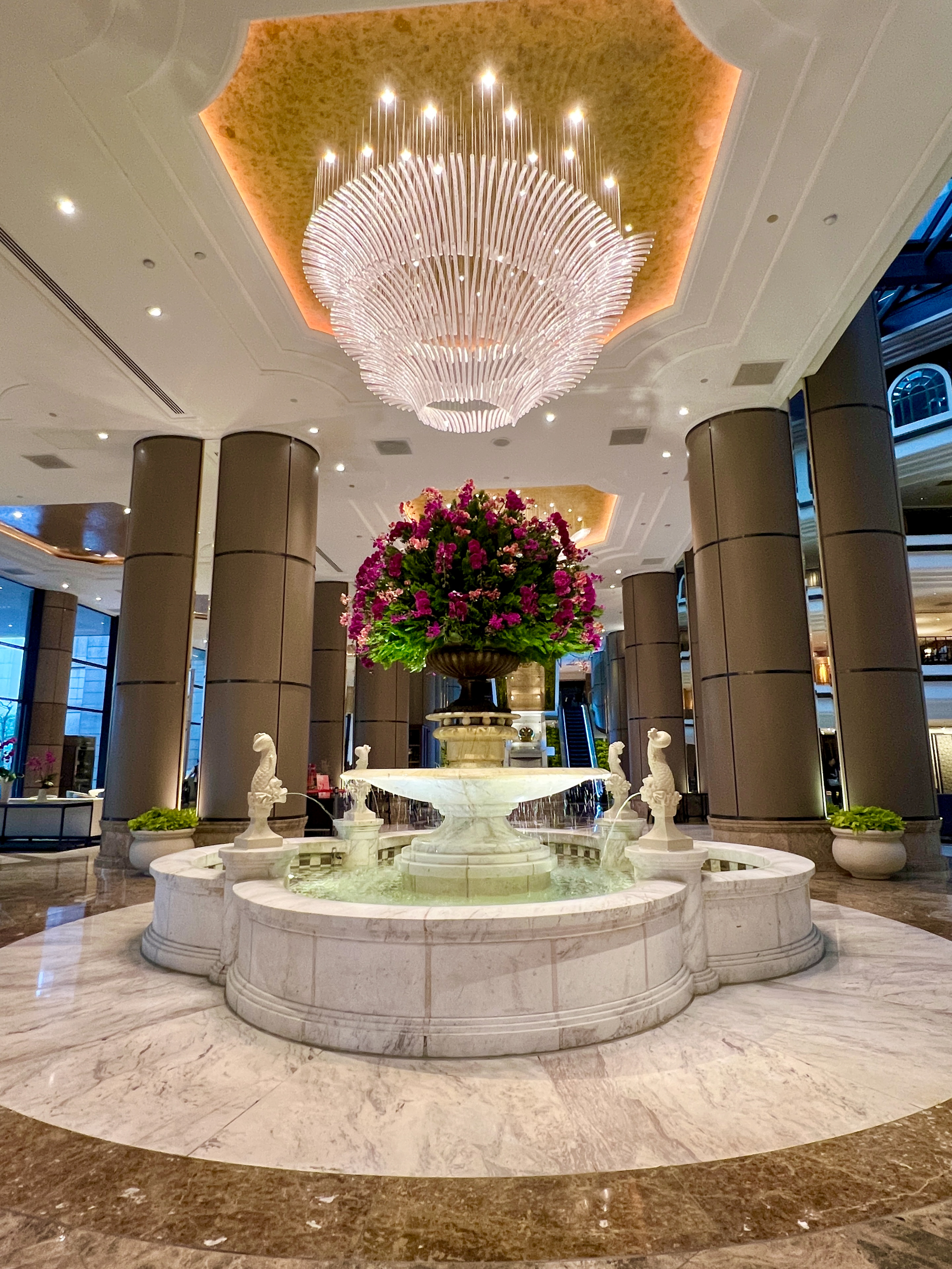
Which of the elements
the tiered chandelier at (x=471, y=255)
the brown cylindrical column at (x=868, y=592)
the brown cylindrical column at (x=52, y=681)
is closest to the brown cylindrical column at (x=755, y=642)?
the brown cylindrical column at (x=868, y=592)

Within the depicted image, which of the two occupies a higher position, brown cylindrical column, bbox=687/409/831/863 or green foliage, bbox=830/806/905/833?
brown cylindrical column, bbox=687/409/831/863

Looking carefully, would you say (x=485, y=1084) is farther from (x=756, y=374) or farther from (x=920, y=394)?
(x=920, y=394)

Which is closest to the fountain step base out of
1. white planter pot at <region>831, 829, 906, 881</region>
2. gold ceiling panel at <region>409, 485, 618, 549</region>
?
white planter pot at <region>831, 829, 906, 881</region>

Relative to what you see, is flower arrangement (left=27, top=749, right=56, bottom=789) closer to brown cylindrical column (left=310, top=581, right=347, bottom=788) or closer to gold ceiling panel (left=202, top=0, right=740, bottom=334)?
brown cylindrical column (left=310, top=581, right=347, bottom=788)

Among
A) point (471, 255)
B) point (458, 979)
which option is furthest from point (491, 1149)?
point (471, 255)

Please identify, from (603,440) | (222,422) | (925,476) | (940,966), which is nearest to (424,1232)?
(940,966)

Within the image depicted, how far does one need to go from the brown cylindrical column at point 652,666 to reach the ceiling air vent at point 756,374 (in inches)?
331

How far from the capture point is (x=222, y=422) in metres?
8.20

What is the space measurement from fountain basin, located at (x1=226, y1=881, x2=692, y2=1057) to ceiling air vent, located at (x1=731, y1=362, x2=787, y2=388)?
628 cm

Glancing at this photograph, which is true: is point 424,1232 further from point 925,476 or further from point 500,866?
point 925,476

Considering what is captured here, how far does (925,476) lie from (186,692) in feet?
54.7

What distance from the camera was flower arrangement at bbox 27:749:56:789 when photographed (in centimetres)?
1409

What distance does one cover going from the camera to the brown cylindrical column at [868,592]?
700 centimetres

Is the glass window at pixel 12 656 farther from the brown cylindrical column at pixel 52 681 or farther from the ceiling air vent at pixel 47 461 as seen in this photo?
the ceiling air vent at pixel 47 461
